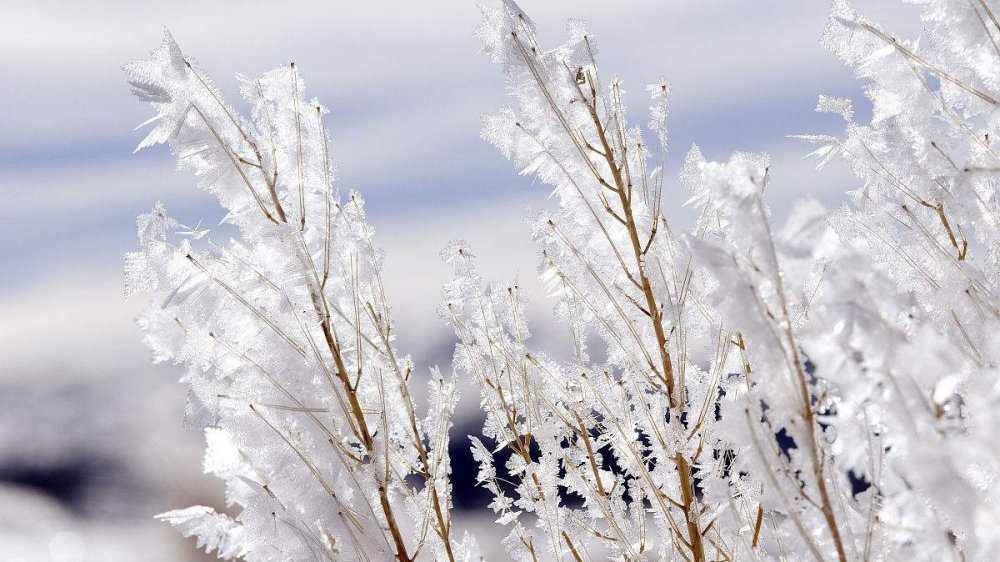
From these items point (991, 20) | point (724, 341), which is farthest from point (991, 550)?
point (991, 20)

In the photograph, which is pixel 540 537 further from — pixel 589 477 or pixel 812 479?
pixel 812 479

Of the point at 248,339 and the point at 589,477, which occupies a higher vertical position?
the point at 248,339

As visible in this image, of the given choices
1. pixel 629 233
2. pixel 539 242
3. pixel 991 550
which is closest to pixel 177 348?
pixel 539 242

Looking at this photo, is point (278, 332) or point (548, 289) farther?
point (548, 289)

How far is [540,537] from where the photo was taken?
2.52m

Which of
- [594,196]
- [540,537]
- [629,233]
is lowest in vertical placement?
[540,537]

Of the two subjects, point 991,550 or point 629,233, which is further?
point 629,233

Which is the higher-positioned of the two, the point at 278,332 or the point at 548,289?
the point at 548,289

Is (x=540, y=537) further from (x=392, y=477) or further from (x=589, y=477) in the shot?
(x=392, y=477)

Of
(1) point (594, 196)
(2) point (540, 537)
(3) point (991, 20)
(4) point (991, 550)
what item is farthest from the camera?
(2) point (540, 537)

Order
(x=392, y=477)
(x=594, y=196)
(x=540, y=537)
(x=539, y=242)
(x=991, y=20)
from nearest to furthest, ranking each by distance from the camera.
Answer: (x=991, y=20) → (x=392, y=477) → (x=594, y=196) → (x=539, y=242) → (x=540, y=537)

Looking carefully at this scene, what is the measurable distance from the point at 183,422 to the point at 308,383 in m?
0.37

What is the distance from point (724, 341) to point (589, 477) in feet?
2.34

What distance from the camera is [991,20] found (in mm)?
1470
